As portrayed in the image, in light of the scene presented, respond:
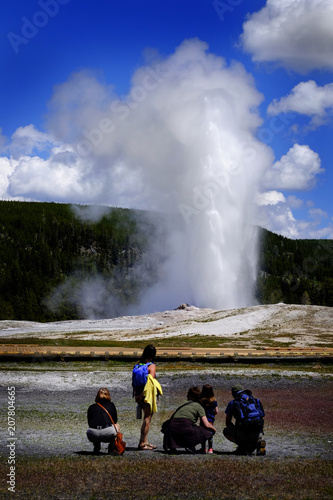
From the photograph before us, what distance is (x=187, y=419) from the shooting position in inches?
435

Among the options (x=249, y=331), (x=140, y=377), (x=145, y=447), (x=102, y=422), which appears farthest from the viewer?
(x=249, y=331)

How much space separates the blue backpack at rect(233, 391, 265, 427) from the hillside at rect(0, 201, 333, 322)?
356 ft

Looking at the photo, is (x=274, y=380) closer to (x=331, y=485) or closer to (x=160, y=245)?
(x=331, y=485)

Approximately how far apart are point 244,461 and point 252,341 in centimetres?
4176

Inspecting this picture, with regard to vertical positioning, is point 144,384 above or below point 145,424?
above

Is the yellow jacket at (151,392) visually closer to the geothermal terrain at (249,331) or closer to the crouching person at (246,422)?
the crouching person at (246,422)

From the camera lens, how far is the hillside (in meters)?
132

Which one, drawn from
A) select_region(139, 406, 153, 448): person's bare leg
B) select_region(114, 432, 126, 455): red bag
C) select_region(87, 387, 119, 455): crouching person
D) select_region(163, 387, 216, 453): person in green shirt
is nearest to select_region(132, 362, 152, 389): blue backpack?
select_region(139, 406, 153, 448): person's bare leg

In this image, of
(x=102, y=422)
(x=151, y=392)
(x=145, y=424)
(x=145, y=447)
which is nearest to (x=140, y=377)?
(x=151, y=392)

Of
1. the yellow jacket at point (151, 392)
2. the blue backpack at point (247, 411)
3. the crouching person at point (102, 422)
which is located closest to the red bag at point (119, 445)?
the crouching person at point (102, 422)

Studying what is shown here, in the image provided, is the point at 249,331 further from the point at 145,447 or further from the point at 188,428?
the point at 188,428

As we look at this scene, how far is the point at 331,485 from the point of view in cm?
849

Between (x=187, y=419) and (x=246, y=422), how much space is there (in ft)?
3.91

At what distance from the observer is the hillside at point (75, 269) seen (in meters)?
132
